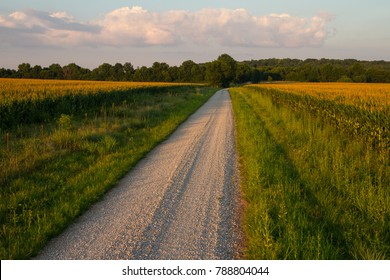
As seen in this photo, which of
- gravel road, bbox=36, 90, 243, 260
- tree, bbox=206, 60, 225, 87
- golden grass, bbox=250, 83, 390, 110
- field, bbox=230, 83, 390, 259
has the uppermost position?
tree, bbox=206, 60, 225, 87

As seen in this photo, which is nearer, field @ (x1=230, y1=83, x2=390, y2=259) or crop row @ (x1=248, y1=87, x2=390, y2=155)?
field @ (x1=230, y1=83, x2=390, y2=259)

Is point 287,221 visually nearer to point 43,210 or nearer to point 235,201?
point 235,201

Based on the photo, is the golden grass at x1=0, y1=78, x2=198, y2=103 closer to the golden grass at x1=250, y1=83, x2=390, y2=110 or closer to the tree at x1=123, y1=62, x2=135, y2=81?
the golden grass at x1=250, y1=83, x2=390, y2=110

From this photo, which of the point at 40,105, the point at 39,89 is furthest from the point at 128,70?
the point at 40,105

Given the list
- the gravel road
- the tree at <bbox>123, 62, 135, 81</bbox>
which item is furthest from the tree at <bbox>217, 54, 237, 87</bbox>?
the gravel road

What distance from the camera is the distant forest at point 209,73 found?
307 feet

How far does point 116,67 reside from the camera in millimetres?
115688

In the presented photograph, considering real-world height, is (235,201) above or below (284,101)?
below

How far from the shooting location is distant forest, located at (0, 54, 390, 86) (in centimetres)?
9350

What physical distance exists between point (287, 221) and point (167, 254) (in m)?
1.99

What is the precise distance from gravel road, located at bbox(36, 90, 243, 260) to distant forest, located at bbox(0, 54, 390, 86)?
288 ft

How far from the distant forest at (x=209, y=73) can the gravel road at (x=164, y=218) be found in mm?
87749
